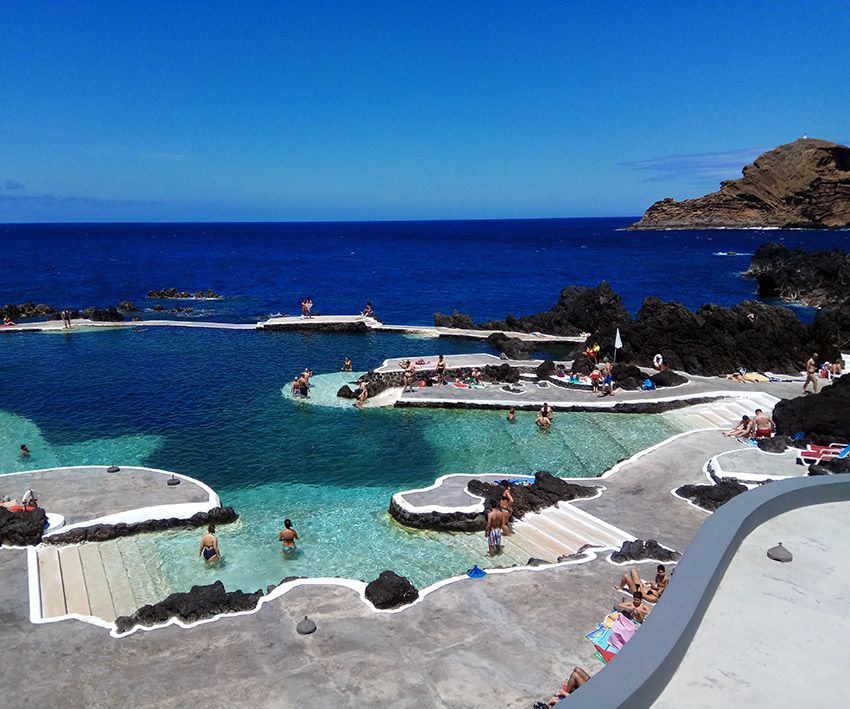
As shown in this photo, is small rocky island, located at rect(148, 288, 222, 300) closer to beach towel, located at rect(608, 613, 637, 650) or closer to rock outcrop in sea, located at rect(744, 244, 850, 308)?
rock outcrop in sea, located at rect(744, 244, 850, 308)

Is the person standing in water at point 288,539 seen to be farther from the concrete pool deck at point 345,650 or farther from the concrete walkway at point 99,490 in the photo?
the concrete walkway at point 99,490

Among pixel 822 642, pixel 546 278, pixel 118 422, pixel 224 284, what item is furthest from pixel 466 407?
pixel 546 278

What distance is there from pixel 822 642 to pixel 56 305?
3096 inches

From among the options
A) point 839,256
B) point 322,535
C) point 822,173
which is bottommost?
point 322,535

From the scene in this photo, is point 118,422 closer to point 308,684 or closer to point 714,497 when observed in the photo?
point 308,684

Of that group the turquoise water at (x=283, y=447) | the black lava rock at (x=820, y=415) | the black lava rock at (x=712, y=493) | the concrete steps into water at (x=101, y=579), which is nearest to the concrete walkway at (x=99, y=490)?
the turquoise water at (x=283, y=447)

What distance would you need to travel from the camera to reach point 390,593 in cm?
1368

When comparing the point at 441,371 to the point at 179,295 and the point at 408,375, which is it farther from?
the point at 179,295

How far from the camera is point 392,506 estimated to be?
19.9 meters

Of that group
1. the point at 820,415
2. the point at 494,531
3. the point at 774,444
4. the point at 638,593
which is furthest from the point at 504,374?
the point at 638,593

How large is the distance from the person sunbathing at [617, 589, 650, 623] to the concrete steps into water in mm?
10458

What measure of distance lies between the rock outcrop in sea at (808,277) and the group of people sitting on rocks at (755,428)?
4505 centimetres

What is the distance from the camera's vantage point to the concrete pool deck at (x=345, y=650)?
36.2 ft

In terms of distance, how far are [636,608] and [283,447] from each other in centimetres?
1651
